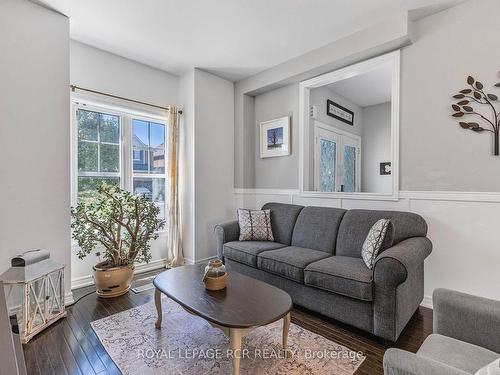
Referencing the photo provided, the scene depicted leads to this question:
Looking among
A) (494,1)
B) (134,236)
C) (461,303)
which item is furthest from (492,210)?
(134,236)

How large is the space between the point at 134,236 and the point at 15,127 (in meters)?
1.46

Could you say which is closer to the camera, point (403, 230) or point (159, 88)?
point (403, 230)

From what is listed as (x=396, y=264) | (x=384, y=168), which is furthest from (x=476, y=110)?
(x=384, y=168)

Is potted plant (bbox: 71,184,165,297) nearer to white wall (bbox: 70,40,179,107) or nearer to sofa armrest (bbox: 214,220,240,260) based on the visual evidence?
sofa armrest (bbox: 214,220,240,260)

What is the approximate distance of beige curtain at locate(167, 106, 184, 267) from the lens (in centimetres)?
376

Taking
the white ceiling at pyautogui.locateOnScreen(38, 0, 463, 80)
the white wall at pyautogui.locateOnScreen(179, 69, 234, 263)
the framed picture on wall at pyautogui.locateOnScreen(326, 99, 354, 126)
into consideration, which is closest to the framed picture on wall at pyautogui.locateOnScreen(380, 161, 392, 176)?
the framed picture on wall at pyautogui.locateOnScreen(326, 99, 354, 126)

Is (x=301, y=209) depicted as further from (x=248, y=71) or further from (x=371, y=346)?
(x=248, y=71)

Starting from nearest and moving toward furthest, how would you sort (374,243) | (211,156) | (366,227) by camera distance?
(374,243) → (366,227) → (211,156)

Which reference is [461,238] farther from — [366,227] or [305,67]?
[305,67]

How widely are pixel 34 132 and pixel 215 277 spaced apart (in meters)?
2.09

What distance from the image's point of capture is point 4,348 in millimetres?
699

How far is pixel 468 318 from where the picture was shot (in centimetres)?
129

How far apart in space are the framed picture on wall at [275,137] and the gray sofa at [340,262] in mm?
879

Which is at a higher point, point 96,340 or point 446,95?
point 446,95
